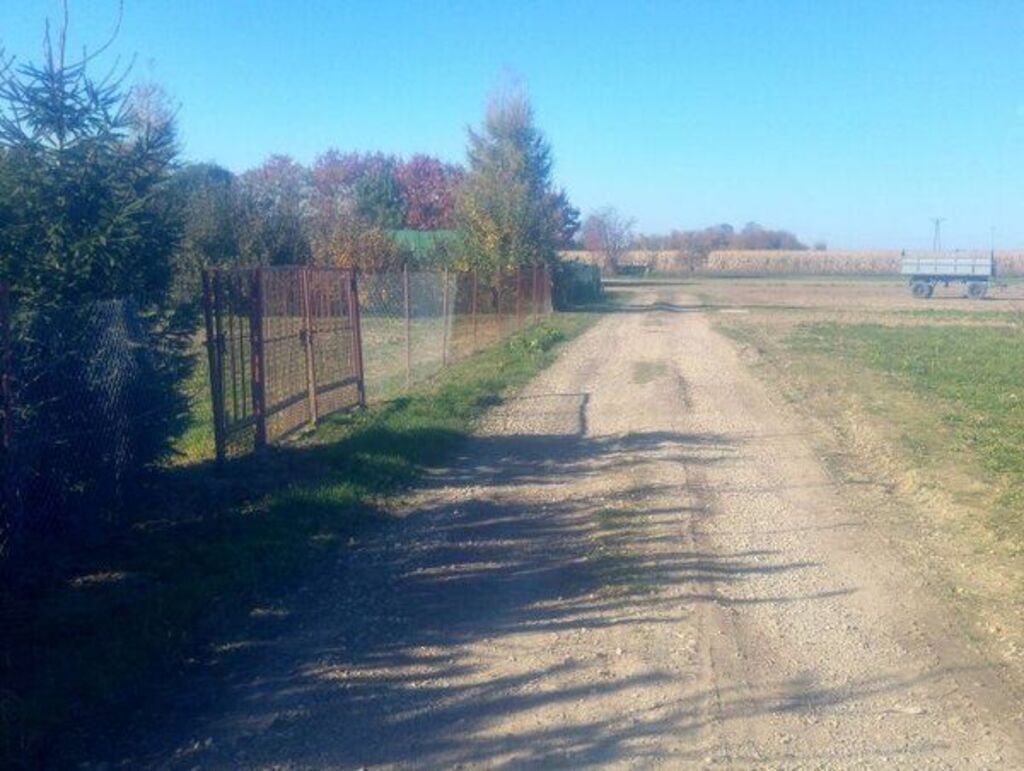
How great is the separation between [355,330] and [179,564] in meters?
7.54

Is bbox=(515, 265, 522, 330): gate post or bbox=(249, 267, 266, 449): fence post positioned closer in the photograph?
bbox=(249, 267, 266, 449): fence post

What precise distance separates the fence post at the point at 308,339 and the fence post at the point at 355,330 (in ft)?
4.66

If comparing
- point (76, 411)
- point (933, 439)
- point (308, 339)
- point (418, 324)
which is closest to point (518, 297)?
point (418, 324)

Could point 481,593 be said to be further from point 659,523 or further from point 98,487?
point 98,487

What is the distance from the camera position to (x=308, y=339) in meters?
12.7

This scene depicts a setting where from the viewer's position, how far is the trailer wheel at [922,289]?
63.6 meters

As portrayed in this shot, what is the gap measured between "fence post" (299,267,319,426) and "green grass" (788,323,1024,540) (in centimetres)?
735

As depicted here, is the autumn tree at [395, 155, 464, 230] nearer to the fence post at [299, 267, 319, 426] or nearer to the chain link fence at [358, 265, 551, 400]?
the chain link fence at [358, 265, 551, 400]

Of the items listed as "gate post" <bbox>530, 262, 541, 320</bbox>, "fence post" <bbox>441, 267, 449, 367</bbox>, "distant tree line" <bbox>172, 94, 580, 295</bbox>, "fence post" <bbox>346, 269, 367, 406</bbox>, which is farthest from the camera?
"gate post" <bbox>530, 262, 541, 320</bbox>

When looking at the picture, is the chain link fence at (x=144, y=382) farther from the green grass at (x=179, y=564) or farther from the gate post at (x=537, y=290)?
the gate post at (x=537, y=290)

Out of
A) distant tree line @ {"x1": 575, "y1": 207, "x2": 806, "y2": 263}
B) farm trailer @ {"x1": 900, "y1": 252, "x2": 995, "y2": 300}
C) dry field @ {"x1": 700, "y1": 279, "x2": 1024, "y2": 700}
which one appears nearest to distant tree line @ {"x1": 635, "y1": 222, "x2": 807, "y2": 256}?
distant tree line @ {"x1": 575, "y1": 207, "x2": 806, "y2": 263}

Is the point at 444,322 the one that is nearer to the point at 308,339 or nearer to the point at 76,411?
the point at 308,339

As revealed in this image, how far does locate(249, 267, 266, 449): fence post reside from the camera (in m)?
10.9

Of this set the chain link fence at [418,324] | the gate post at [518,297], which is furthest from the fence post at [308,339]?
the gate post at [518,297]
